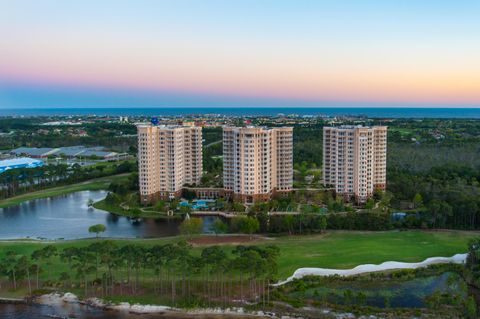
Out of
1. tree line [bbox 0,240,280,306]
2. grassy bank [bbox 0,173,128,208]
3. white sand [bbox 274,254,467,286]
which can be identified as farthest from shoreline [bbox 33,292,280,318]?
grassy bank [bbox 0,173,128,208]

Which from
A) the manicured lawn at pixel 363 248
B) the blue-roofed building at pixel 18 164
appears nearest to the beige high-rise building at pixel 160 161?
the manicured lawn at pixel 363 248

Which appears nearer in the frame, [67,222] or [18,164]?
[67,222]

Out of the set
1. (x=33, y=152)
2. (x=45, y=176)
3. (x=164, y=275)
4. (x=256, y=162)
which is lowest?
(x=164, y=275)

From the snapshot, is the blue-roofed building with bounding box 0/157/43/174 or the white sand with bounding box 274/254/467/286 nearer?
the white sand with bounding box 274/254/467/286

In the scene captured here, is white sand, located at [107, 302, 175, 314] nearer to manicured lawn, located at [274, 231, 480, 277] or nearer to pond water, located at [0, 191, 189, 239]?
manicured lawn, located at [274, 231, 480, 277]

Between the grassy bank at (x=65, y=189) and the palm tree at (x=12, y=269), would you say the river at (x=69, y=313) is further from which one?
the grassy bank at (x=65, y=189)

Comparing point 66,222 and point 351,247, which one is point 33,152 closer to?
point 66,222

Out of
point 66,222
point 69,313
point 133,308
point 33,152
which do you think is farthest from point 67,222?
point 33,152
